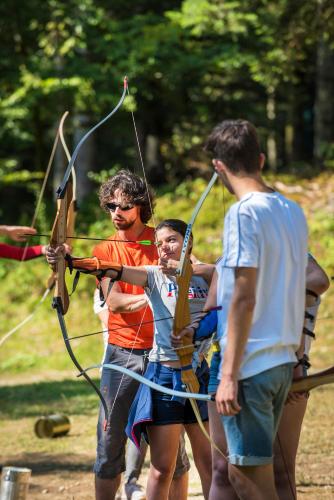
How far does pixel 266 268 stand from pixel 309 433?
455 cm

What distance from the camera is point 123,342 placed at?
15.6ft

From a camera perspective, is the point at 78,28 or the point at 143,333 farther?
the point at 78,28

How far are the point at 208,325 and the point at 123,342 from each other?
1087 mm

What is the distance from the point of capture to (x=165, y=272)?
4258 millimetres

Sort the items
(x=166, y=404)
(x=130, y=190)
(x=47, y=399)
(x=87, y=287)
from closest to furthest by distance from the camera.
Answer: (x=166, y=404) → (x=130, y=190) → (x=47, y=399) → (x=87, y=287)

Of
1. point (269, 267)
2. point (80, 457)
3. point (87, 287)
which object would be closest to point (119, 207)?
point (269, 267)

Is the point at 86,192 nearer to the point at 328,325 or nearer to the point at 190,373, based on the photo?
the point at 328,325

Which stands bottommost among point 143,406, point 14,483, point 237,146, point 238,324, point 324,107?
point 14,483

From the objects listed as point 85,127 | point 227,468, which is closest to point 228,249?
point 227,468

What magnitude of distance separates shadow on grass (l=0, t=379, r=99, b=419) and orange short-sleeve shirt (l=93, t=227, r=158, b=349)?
4.43 m

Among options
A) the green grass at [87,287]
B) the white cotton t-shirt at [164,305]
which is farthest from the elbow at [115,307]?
the green grass at [87,287]

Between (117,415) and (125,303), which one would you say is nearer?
(125,303)

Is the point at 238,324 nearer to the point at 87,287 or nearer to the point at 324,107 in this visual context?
the point at 87,287

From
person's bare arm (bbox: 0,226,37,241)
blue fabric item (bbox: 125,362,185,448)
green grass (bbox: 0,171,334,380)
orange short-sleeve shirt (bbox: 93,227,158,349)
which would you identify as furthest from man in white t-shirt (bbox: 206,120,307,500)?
green grass (bbox: 0,171,334,380)
